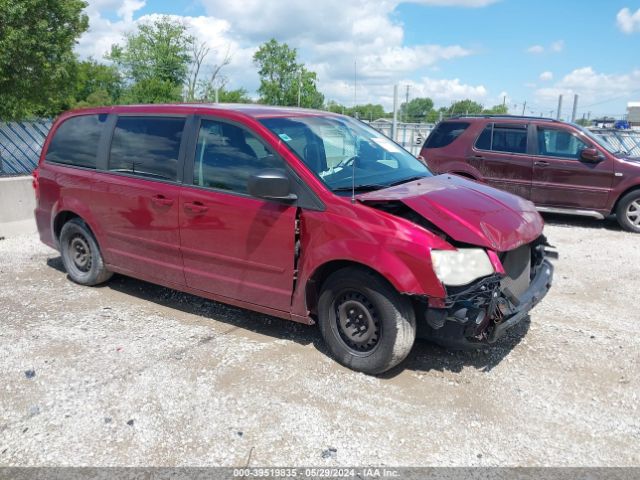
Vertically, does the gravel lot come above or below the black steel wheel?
below

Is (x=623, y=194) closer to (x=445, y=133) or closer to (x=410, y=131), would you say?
(x=445, y=133)

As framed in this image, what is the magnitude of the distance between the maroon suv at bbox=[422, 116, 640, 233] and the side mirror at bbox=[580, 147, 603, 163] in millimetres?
15

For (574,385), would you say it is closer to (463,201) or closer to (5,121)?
(463,201)

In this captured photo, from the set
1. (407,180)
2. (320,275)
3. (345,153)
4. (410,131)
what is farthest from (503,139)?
(410,131)

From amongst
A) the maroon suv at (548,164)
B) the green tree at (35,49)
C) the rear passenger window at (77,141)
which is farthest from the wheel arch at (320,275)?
the green tree at (35,49)

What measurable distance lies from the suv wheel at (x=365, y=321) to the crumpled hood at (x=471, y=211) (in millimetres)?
561

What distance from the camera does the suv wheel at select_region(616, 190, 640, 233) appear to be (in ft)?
29.7

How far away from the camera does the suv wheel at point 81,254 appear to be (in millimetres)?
5566

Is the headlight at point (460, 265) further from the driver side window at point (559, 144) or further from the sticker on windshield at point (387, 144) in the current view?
the driver side window at point (559, 144)

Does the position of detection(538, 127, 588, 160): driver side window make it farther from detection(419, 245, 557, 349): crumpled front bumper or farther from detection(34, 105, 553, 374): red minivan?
detection(419, 245, 557, 349): crumpled front bumper

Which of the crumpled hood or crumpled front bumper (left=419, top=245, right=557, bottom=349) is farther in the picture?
the crumpled hood

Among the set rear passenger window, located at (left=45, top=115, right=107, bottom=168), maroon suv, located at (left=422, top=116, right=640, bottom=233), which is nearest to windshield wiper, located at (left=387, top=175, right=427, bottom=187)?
rear passenger window, located at (left=45, top=115, right=107, bottom=168)

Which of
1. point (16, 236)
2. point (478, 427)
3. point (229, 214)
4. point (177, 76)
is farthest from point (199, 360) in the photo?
point (177, 76)

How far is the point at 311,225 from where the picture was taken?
152 inches
